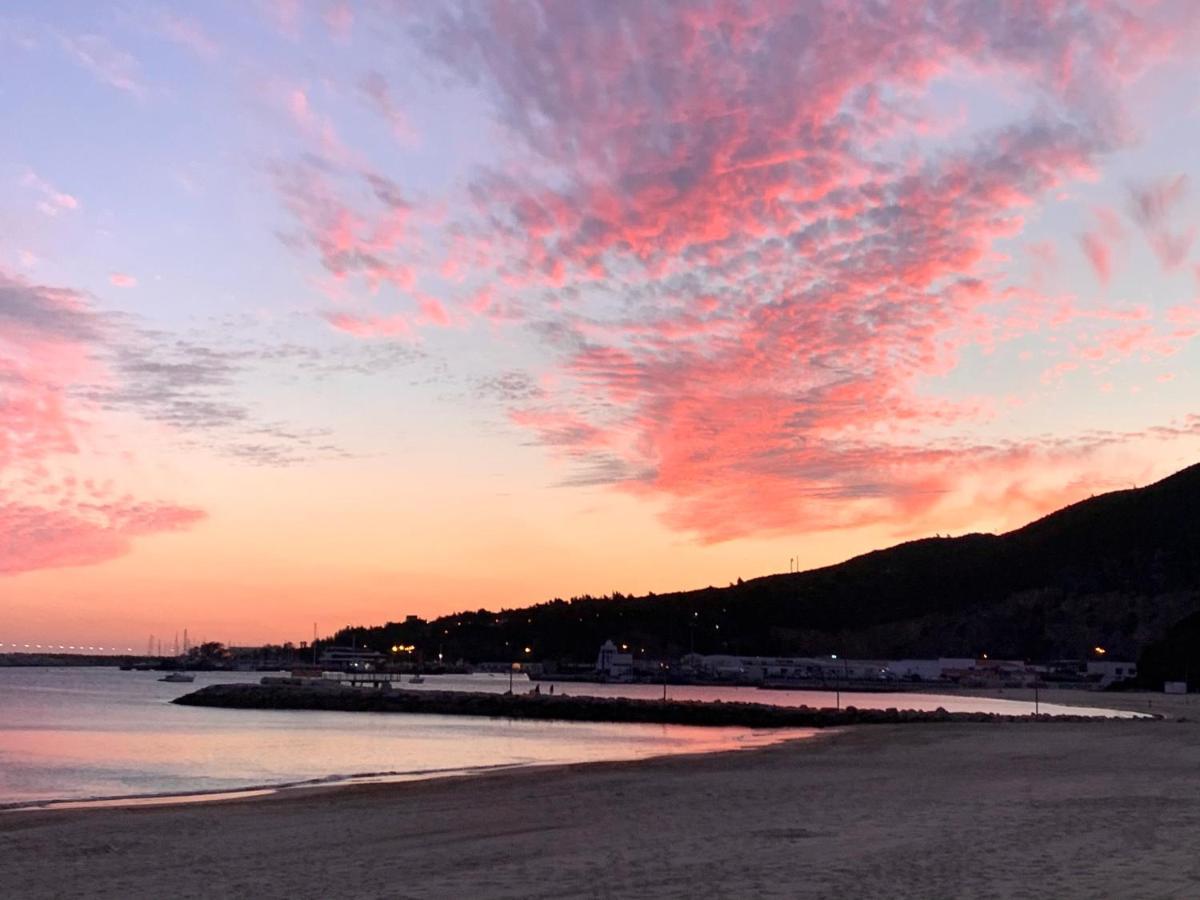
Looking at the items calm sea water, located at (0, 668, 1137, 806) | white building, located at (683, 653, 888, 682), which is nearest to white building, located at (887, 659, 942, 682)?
white building, located at (683, 653, 888, 682)

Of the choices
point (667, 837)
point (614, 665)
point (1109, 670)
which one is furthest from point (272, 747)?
point (614, 665)

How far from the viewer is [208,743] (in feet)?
172

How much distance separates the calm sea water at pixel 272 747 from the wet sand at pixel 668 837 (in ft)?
26.4

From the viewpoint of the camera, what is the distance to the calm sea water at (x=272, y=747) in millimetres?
35250

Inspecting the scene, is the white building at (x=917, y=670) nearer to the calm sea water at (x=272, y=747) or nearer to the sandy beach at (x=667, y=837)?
the calm sea water at (x=272, y=747)

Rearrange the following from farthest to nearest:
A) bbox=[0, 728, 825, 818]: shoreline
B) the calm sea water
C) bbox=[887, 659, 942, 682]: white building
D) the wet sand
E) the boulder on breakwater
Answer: bbox=[887, 659, 942, 682]: white building
the boulder on breakwater
the calm sea water
bbox=[0, 728, 825, 818]: shoreline
the wet sand

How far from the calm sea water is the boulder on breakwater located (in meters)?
4.09

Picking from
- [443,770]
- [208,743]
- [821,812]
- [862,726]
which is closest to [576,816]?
[821,812]

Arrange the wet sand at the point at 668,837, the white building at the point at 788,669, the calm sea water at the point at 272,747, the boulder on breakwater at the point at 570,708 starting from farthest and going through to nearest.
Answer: the white building at the point at 788,669
the boulder on breakwater at the point at 570,708
the calm sea water at the point at 272,747
the wet sand at the point at 668,837

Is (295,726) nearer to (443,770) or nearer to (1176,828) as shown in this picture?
(443,770)

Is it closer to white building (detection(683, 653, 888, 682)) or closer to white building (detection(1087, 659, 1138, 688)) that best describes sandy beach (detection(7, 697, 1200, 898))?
white building (detection(1087, 659, 1138, 688))

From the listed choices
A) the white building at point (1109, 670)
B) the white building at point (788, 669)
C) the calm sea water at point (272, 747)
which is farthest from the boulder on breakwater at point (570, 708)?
the white building at point (788, 669)

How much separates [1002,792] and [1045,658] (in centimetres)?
16430

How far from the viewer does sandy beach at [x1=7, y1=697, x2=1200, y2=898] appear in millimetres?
13625
